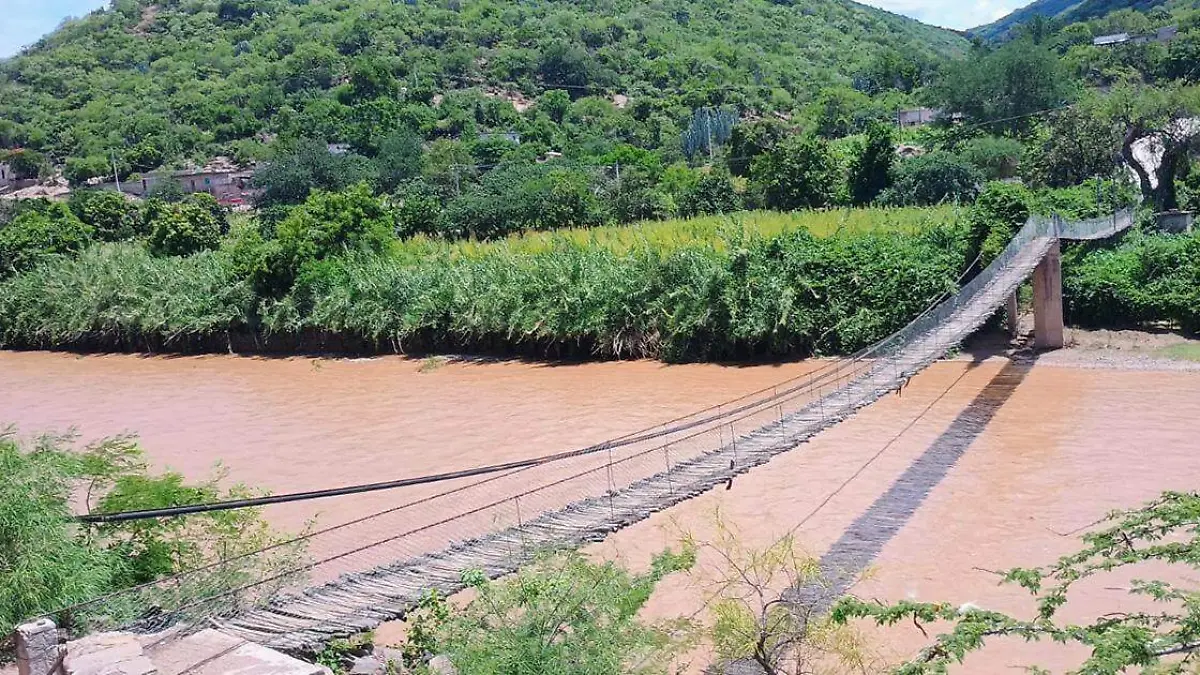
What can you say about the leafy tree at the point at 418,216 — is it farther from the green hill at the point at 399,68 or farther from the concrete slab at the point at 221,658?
the concrete slab at the point at 221,658

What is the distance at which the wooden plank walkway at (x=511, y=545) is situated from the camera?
476 centimetres

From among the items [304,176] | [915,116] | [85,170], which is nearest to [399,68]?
[85,170]

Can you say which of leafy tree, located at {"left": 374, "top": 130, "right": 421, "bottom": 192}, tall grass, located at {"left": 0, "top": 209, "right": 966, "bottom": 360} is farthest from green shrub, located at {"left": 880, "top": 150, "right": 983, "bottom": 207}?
leafy tree, located at {"left": 374, "top": 130, "right": 421, "bottom": 192}

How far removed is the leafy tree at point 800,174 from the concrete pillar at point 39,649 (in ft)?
56.5

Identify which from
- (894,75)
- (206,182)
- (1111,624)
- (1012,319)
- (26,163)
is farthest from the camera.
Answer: (894,75)

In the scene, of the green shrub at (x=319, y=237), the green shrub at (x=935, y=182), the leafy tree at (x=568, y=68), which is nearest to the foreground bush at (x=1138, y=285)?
the green shrub at (x=935, y=182)

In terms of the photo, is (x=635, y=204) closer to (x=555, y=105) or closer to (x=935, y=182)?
(x=935, y=182)

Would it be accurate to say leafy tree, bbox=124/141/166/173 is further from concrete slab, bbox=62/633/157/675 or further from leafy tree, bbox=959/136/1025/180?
concrete slab, bbox=62/633/157/675

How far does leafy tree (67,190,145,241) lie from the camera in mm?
24000

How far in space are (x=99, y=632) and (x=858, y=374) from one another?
6.44 metres

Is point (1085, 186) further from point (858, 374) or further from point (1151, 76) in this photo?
point (1151, 76)

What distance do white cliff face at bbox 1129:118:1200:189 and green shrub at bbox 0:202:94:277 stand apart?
66.0 ft

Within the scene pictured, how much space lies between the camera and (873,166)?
793 inches

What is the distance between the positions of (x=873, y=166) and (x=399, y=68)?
95.3ft
